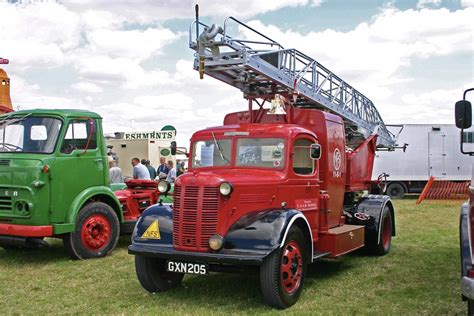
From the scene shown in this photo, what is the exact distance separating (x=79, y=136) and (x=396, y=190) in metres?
17.0

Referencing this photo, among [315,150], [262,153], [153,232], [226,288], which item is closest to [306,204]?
[315,150]

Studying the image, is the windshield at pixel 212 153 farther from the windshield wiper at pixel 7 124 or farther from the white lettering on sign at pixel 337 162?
the windshield wiper at pixel 7 124

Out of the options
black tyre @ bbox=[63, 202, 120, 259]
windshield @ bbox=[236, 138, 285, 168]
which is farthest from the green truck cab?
windshield @ bbox=[236, 138, 285, 168]

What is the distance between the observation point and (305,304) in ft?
21.0

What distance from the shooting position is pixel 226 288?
7.18m

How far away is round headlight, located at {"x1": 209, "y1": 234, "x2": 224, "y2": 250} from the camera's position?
616 cm

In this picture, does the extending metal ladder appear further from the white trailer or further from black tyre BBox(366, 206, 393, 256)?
the white trailer

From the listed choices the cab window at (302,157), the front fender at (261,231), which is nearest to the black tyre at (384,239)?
the cab window at (302,157)

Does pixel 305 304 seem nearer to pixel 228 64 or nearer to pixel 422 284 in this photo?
pixel 422 284

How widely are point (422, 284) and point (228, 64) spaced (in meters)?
4.02

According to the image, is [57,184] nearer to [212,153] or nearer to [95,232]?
[95,232]

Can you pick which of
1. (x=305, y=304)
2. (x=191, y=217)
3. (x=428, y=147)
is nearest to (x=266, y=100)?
(x=191, y=217)

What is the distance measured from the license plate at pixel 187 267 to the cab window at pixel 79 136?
11.7 ft

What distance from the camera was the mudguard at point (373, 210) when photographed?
9383 millimetres
